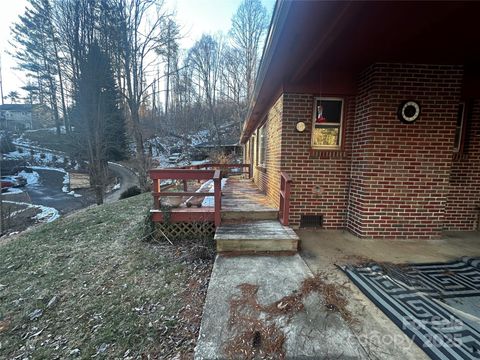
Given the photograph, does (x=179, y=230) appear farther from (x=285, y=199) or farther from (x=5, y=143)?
(x=5, y=143)

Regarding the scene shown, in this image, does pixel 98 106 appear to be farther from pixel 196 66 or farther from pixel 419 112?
pixel 196 66

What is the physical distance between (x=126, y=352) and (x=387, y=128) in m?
4.35

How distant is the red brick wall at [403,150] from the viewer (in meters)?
3.53

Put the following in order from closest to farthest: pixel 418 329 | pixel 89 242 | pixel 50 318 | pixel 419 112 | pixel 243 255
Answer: pixel 418 329, pixel 50 318, pixel 243 255, pixel 419 112, pixel 89 242

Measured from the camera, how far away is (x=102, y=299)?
2.88 meters

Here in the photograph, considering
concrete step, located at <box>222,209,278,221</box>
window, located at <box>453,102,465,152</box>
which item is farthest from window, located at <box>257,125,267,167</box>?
window, located at <box>453,102,465,152</box>

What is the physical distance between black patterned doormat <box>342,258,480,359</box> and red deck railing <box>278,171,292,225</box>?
1208mm

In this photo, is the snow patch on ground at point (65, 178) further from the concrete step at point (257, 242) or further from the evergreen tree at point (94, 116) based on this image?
the concrete step at point (257, 242)

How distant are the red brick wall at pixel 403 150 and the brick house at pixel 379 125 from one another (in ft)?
0.05

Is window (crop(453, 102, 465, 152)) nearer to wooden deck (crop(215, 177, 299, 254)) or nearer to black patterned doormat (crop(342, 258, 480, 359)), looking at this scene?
black patterned doormat (crop(342, 258, 480, 359))

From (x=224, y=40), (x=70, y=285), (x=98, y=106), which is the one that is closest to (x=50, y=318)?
(x=70, y=285)

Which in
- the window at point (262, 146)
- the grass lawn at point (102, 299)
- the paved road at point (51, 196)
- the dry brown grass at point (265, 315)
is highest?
the window at point (262, 146)

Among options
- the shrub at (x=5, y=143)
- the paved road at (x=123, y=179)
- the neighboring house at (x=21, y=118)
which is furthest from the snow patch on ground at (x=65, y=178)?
the neighboring house at (x=21, y=118)

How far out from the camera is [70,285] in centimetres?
331
